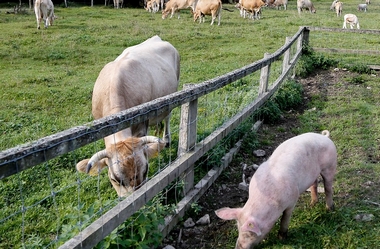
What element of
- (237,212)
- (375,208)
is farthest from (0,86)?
(375,208)

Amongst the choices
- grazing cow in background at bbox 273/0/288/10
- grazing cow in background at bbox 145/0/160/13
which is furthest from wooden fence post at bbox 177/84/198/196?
grazing cow in background at bbox 273/0/288/10

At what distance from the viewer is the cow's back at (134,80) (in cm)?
464

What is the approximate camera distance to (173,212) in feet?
12.8

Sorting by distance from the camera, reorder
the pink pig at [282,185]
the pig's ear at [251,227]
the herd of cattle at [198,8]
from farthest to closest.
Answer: the herd of cattle at [198,8] → the pink pig at [282,185] → the pig's ear at [251,227]

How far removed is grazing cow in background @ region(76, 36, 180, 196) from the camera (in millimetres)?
3766

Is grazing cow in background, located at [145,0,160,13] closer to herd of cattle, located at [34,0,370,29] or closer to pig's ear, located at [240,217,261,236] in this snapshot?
herd of cattle, located at [34,0,370,29]

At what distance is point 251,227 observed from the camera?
3.36 m

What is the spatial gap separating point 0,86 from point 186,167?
7.30 metres

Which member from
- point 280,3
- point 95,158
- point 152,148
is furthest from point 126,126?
point 280,3

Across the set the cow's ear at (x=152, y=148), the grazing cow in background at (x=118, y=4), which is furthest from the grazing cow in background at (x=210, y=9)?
Answer: the cow's ear at (x=152, y=148)

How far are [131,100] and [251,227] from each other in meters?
2.19

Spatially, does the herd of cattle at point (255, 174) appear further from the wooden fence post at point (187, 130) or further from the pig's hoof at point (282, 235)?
the wooden fence post at point (187, 130)

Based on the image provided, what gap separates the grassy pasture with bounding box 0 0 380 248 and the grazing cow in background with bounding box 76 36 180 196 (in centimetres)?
62

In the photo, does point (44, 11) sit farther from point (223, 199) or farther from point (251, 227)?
point (251, 227)
